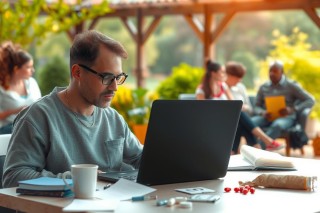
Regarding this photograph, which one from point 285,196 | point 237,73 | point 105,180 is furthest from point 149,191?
point 237,73

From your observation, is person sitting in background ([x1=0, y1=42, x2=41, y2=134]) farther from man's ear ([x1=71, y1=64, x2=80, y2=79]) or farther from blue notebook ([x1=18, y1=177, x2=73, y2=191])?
blue notebook ([x1=18, y1=177, x2=73, y2=191])

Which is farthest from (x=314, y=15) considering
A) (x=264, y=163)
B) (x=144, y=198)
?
(x=144, y=198)

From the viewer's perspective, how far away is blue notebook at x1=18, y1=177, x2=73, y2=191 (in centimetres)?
234

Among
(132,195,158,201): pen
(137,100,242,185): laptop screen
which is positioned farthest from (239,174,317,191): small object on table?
(132,195,158,201): pen

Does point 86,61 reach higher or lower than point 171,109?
higher

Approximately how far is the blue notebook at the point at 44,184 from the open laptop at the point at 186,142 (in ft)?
0.94

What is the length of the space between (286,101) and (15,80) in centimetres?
379

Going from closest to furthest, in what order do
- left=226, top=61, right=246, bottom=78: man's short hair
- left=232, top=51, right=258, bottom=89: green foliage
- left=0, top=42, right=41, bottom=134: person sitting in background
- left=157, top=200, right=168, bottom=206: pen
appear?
left=157, top=200, right=168, bottom=206: pen, left=0, top=42, right=41, bottom=134: person sitting in background, left=226, top=61, right=246, bottom=78: man's short hair, left=232, top=51, right=258, bottom=89: green foliage

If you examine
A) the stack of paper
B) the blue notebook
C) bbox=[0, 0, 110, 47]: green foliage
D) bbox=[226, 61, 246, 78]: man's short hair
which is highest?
bbox=[0, 0, 110, 47]: green foliage

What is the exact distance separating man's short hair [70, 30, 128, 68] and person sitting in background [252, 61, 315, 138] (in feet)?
18.9

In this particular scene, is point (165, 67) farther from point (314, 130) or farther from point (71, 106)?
point (71, 106)

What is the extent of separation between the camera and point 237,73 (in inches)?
340

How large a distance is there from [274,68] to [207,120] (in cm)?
616

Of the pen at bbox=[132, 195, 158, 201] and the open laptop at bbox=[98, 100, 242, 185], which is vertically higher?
the open laptop at bbox=[98, 100, 242, 185]
